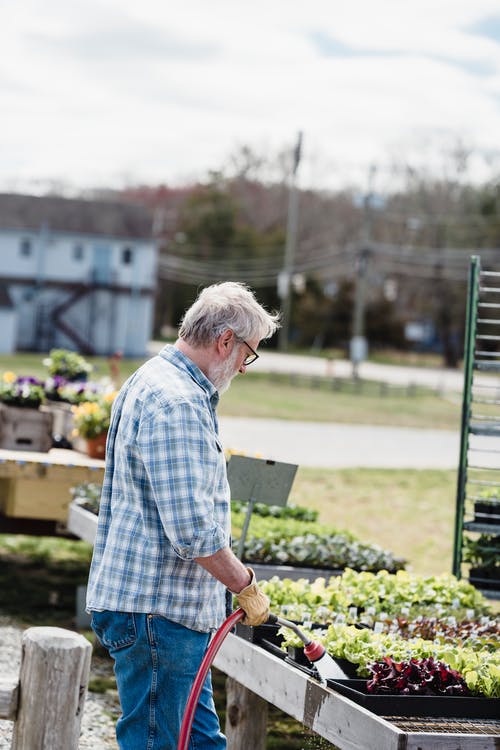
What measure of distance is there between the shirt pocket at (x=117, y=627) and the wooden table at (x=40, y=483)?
5.38m

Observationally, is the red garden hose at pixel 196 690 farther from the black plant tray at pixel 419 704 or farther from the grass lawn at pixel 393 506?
the grass lawn at pixel 393 506

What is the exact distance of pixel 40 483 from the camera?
9.17 metres

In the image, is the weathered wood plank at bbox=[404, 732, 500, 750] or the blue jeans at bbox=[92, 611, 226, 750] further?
the weathered wood plank at bbox=[404, 732, 500, 750]

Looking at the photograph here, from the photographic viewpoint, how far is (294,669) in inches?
192

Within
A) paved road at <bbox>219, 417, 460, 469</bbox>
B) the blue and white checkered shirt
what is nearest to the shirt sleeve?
the blue and white checkered shirt

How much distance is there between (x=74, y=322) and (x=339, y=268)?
22.7 metres

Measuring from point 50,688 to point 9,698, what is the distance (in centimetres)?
14

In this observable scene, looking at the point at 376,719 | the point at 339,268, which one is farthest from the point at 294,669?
the point at 339,268

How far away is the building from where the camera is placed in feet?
190

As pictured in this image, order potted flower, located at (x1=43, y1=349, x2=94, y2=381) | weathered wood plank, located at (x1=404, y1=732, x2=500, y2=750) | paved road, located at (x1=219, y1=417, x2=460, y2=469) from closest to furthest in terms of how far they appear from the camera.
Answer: weathered wood plank, located at (x1=404, y1=732, x2=500, y2=750) → potted flower, located at (x1=43, y1=349, x2=94, y2=381) → paved road, located at (x1=219, y1=417, x2=460, y2=469)

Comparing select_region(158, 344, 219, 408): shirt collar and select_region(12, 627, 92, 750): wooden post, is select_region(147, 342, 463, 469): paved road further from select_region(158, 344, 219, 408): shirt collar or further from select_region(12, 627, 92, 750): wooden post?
select_region(12, 627, 92, 750): wooden post

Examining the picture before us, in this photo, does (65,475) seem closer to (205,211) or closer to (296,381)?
(296,381)

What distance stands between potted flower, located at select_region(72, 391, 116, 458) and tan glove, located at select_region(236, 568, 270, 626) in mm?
6008

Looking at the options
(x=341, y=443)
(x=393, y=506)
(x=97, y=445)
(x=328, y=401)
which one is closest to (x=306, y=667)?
(x=97, y=445)
